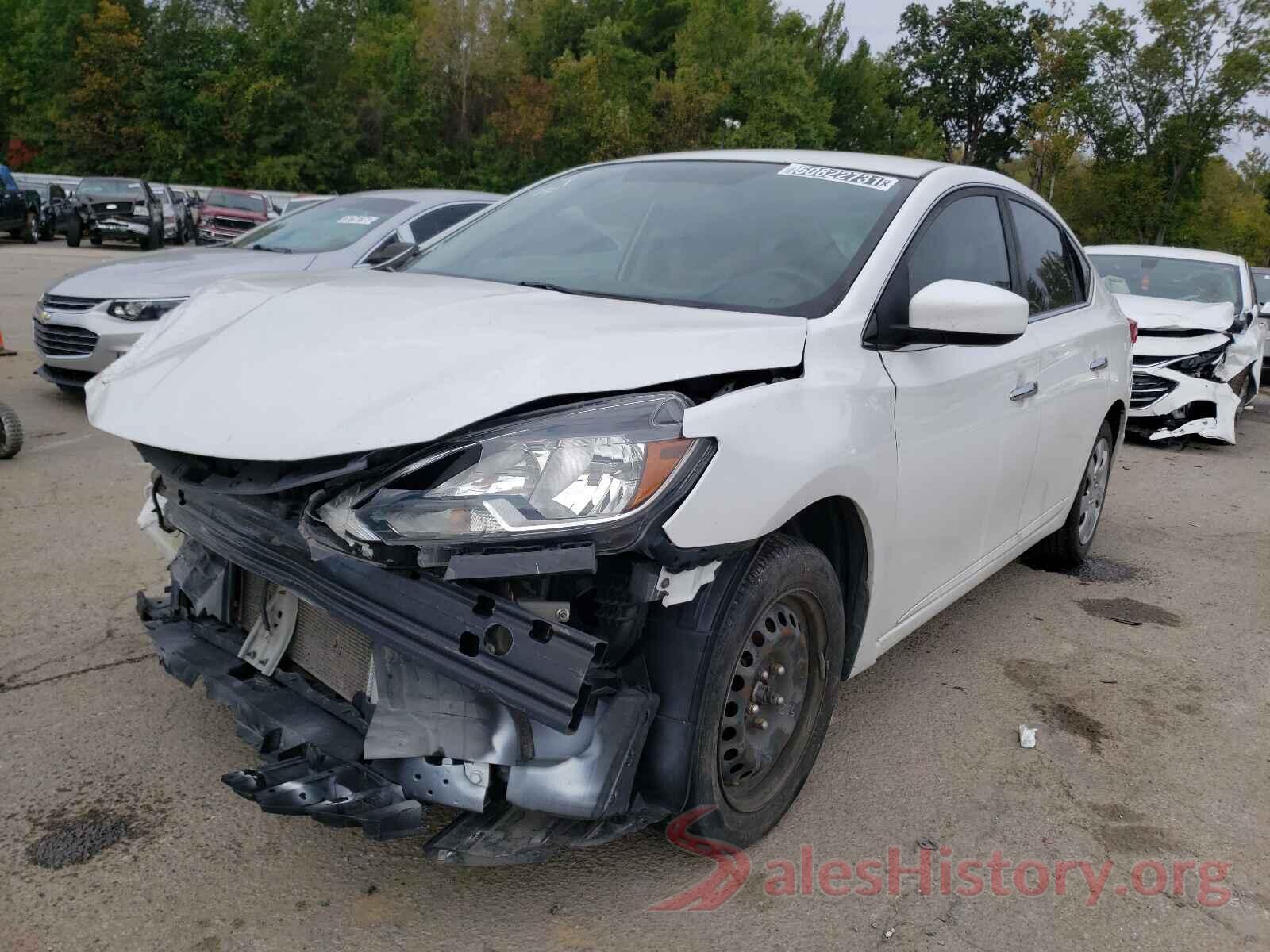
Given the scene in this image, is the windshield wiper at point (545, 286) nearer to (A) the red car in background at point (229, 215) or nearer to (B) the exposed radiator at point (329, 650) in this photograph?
(B) the exposed radiator at point (329, 650)

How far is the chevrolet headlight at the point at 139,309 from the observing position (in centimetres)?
715

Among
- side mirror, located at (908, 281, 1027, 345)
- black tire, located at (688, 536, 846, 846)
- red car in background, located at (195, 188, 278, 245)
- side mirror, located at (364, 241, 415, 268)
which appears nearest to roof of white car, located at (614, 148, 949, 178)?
side mirror, located at (908, 281, 1027, 345)

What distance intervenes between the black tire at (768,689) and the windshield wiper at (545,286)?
977 mm

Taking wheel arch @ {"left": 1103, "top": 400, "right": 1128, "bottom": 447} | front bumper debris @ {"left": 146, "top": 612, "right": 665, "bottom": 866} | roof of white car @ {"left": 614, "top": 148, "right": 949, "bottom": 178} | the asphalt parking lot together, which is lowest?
the asphalt parking lot

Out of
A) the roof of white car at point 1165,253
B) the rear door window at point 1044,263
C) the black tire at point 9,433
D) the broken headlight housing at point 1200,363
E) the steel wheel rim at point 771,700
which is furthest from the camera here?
the roof of white car at point 1165,253

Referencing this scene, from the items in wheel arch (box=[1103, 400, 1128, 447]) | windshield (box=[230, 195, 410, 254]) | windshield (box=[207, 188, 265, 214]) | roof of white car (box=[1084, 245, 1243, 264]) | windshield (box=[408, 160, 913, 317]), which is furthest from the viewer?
windshield (box=[207, 188, 265, 214])

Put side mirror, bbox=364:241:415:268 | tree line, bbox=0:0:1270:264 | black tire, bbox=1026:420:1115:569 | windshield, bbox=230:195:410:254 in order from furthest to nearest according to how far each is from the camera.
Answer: tree line, bbox=0:0:1270:264 → windshield, bbox=230:195:410:254 → black tire, bbox=1026:420:1115:569 → side mirror, bbox=364:241:415:268

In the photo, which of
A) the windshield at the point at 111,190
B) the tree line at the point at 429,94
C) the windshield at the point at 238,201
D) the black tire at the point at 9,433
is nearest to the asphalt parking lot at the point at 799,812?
the black tire at the point at 9,433

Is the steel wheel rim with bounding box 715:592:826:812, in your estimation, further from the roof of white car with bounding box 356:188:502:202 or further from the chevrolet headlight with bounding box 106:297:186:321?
the roof of white car with bounding box 356:188:502:202

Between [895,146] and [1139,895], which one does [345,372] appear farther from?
[895,146]

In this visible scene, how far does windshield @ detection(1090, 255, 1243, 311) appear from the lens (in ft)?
33.1

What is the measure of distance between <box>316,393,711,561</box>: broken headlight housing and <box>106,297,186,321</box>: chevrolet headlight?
18.6ft

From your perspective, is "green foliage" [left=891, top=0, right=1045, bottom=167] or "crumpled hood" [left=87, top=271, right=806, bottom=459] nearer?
"crumpled hood" [left=87, top=271, right=806, bottom=459]

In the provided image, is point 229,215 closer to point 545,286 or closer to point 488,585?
point 545,286
